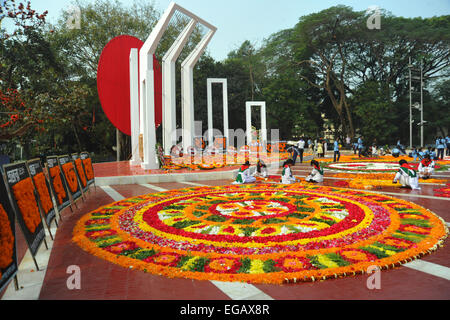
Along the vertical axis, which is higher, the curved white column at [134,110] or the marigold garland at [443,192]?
the curved white column at [134,110]

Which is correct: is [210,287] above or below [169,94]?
below

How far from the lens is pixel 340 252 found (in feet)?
13.1

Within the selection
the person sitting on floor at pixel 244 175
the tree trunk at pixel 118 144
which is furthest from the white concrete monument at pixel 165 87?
the tree trunk at pixel 118 144

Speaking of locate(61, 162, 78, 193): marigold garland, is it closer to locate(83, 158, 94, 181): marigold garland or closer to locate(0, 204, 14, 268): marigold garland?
locate(83, 158, 94, 181): marigold garland

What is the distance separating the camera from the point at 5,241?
3074mm

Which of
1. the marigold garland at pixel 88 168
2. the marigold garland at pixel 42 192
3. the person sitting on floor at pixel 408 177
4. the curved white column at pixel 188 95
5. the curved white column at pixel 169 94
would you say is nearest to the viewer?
the marigold garland at pixel 42 192

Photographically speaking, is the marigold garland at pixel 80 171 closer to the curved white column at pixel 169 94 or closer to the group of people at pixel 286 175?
the group of people at pixel 286 175

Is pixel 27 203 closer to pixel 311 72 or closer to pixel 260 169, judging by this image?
pixel 260 169

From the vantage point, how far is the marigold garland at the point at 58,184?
5910mm

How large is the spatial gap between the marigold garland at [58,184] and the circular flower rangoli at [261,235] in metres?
0.63

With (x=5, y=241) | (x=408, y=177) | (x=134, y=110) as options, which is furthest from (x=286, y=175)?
(x=134, y=110)

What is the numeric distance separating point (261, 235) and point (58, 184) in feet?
13.2

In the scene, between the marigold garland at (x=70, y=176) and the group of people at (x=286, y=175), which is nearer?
the marigold garland at (x=70, y=176)
